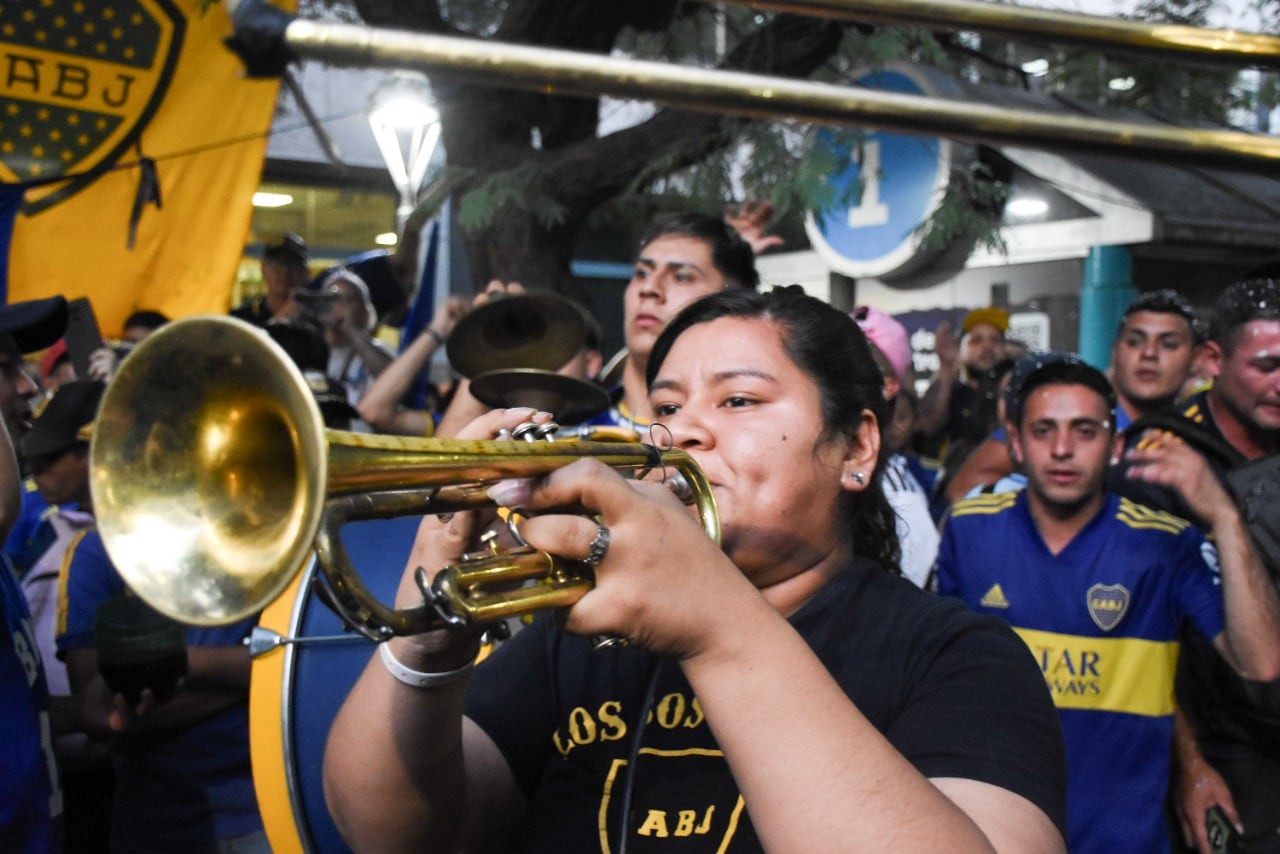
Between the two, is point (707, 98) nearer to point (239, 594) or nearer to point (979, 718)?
point (239, 594)

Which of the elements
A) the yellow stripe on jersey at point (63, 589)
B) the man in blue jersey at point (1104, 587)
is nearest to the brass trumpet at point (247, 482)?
the man in blue jersey at point (1104, 587)

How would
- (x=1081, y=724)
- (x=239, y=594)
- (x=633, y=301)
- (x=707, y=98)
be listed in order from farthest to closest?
(x=633, y=301), (x=1081, y=724), (x=239, y=594), (x=707, y=98)

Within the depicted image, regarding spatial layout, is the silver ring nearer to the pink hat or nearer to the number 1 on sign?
the pink hat

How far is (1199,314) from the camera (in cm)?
1012

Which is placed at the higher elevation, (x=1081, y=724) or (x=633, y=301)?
(x=633, y=301)

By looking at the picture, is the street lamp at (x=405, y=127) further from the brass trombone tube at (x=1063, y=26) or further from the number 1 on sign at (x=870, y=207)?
the brass trombone tube at (x=1063, y=26)

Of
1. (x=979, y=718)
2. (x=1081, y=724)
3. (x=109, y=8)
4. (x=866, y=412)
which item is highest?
(x=109, y=8)

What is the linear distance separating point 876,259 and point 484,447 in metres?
9.09

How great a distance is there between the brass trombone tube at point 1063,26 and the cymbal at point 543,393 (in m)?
2.21

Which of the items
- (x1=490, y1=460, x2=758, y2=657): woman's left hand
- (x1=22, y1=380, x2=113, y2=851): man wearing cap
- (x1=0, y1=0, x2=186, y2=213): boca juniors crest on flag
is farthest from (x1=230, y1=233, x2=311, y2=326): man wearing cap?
(x1=490, y1=460, x2=758, y2=657): woman's left hand

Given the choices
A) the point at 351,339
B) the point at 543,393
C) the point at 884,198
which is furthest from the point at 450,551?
the point at 884,198

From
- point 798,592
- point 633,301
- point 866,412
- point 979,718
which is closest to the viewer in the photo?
point 979,718

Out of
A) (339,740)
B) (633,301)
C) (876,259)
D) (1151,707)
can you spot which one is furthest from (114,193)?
(876,259)

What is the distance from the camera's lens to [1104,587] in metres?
3.12
